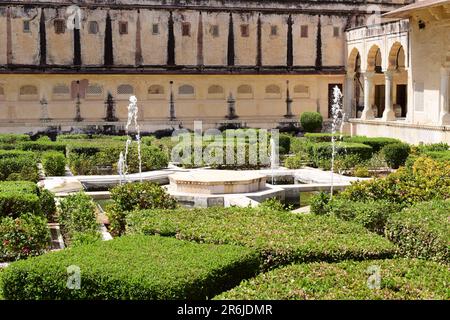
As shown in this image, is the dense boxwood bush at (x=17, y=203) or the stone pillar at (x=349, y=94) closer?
the dense boxwood bush at (x=17, y=203)

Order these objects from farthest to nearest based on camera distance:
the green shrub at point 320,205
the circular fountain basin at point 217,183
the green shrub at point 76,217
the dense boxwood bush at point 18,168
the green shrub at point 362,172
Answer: the green shrub at point 362,172 → the dense boxwood bush at point 18,168 → the circular fountain basin at point 217,183 → the green shrub at point 320,205 → the green shrub at point 76,217

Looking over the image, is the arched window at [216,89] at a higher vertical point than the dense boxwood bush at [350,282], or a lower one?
higher

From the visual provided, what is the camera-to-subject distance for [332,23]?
128 ft

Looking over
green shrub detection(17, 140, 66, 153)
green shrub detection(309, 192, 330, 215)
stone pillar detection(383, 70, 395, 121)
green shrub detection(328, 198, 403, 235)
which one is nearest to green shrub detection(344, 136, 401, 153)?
stone pillar detection(383, 70, 395, 121)

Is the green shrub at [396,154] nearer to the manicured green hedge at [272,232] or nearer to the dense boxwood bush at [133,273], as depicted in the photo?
the manicured green hedge at [272,232]

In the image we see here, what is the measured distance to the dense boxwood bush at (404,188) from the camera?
14.3m

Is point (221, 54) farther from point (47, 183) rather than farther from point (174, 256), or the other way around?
point (174, 256)

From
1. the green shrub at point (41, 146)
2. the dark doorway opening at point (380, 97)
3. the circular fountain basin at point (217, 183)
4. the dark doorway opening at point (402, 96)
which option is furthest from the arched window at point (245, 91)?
the circular fountain basin at point (217, 183)

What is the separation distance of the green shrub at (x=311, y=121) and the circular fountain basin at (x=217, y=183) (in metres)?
17.3

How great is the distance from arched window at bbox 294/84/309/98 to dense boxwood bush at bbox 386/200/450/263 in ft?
90.4

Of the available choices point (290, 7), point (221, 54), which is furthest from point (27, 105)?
point (290, 7)

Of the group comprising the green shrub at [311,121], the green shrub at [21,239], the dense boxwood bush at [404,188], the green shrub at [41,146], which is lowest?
the green shrub at [21,239]

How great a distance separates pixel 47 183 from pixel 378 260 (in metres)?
12.1

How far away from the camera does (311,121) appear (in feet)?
117
